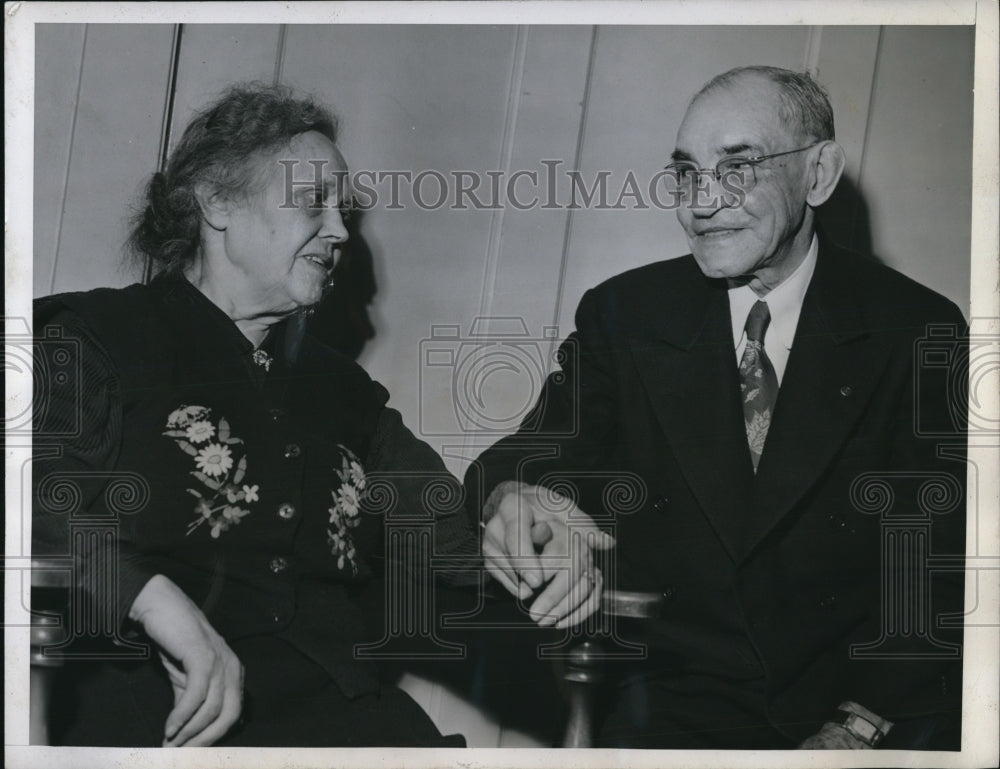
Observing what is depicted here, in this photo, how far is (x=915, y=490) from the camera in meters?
1.85

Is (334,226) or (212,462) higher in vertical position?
(334,226)

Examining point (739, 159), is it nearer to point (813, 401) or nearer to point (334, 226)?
point (813, 401)

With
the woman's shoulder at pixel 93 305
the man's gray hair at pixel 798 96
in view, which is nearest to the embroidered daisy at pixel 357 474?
the woman's shoulder at pixel 93 305

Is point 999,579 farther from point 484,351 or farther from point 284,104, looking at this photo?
point 284,104

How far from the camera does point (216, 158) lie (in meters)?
1.82

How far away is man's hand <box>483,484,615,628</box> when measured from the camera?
71.9 inches

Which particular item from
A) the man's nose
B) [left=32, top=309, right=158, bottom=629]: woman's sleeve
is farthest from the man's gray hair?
[left=32, top=309, right=158, bottom=629]: woman's sleeve

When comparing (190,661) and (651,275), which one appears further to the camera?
(651,275)

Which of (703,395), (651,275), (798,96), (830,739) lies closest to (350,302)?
(651,275)

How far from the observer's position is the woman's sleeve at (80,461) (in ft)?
5.88

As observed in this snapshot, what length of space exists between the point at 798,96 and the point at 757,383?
1.62ft

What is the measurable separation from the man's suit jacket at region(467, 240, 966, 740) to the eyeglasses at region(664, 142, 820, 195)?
0.14 meters

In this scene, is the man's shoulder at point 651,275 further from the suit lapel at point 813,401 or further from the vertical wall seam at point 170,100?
the vertical wall seam at point 170,100

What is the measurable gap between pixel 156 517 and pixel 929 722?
53.6 inches
